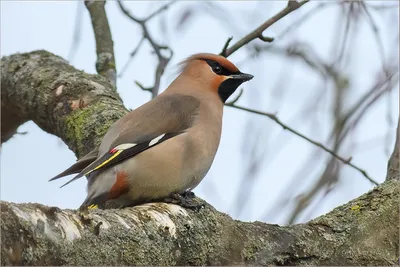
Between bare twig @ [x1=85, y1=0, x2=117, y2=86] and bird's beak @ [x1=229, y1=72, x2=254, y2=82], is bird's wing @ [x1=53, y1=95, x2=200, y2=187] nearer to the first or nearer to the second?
bird's beak @ [x1=229, y1=72, x2=254, y2=82]

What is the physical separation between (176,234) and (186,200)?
0.52 meters

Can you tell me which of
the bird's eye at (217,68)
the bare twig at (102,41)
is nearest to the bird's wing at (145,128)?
the bird's eye at (217,68)

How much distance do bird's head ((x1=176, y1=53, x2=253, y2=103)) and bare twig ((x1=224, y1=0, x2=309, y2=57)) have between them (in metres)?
0.14

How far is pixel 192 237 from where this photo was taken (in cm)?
308

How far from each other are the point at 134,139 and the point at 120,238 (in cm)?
130

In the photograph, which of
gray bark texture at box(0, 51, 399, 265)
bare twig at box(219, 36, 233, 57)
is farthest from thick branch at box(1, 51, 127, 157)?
bare twig at box(219, 36, 233, 57)

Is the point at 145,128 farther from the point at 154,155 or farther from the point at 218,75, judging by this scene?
the point at 218,75

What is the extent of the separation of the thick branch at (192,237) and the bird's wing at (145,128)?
662 millimetres

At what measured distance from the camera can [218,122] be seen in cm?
452

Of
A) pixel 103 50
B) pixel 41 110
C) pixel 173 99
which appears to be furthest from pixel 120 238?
pixel 103 50

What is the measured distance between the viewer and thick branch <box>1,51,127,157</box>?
455 cm

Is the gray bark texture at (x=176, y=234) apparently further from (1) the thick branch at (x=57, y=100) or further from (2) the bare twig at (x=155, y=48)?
(2) the bare twig at (x=155, y=48)

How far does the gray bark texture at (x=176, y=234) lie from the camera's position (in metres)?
2.48

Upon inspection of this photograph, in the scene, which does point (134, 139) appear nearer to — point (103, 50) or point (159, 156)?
point (159, 156)
